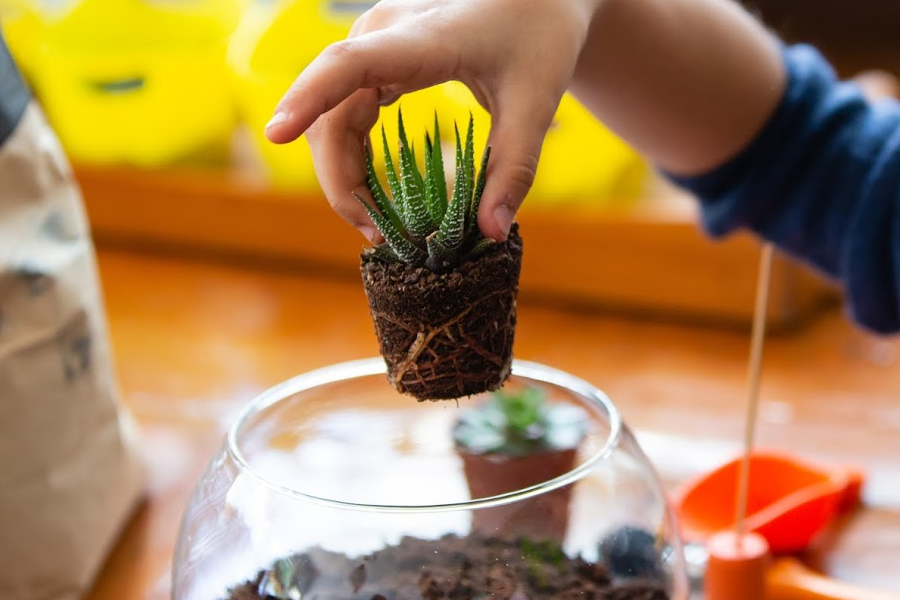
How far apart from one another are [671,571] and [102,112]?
1.14 m

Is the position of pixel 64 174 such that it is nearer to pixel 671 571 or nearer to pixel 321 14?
pixel 671 571

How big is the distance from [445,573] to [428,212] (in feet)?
0.49

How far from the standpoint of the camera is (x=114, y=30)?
1.29m

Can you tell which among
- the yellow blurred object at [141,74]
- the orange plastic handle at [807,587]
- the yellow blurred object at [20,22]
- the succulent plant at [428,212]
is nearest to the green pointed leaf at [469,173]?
the succulent plant at [428,212]

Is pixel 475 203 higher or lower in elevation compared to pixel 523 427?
higher

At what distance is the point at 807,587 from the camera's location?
0.59 metres

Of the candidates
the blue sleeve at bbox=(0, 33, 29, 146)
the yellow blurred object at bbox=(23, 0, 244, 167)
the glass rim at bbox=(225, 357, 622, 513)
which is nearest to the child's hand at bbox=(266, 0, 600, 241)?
the glass rim at bbox=(225, 357, 622, 513)

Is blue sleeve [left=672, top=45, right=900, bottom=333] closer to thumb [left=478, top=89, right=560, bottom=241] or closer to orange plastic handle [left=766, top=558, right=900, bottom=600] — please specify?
orange plastic handle [left=766, top=558, right=900, bottom=600]

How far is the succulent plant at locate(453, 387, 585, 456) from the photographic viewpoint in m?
0.51

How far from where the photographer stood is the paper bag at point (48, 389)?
622 millimetres

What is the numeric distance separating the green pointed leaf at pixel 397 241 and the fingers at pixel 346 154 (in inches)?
1.0

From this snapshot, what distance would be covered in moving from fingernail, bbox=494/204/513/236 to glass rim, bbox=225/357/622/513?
0.33ft

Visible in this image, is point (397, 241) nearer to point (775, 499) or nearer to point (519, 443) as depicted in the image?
point (519, 443)

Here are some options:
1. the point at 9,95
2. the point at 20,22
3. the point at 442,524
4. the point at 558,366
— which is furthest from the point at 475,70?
the point at 20,22
